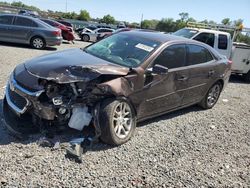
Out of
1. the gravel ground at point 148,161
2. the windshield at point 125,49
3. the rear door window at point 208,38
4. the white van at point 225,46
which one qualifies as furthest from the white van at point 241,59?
the windshield at point 125,49

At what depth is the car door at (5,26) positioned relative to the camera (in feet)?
43.0

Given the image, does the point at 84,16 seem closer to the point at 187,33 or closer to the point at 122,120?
the point at 187,33

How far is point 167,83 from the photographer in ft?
16.3

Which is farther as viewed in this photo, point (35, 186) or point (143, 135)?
point (143, 135)

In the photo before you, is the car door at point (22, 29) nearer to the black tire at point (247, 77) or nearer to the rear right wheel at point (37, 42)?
the rear right wheel at point (37, 42)

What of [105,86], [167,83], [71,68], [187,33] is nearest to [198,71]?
[167,83]

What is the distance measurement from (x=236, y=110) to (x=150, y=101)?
11.0ft

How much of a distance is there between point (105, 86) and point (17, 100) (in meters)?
1.30

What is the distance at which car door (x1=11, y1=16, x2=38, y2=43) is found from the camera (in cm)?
1327

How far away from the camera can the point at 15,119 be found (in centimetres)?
437

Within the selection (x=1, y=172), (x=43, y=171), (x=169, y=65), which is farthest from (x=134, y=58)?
(x=1, y=172)

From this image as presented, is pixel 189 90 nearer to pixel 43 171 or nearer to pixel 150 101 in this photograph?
pixel 150 101

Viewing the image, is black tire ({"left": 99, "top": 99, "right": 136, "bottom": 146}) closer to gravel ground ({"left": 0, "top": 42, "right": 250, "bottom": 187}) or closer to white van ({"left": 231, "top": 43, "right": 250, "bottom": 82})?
gravel ground ({"left": 0, "top": 42, "right": 250, "bottom": 187})

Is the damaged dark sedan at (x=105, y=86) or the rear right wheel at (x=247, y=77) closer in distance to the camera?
the damaged dark sedan at (x=105, y=86)
